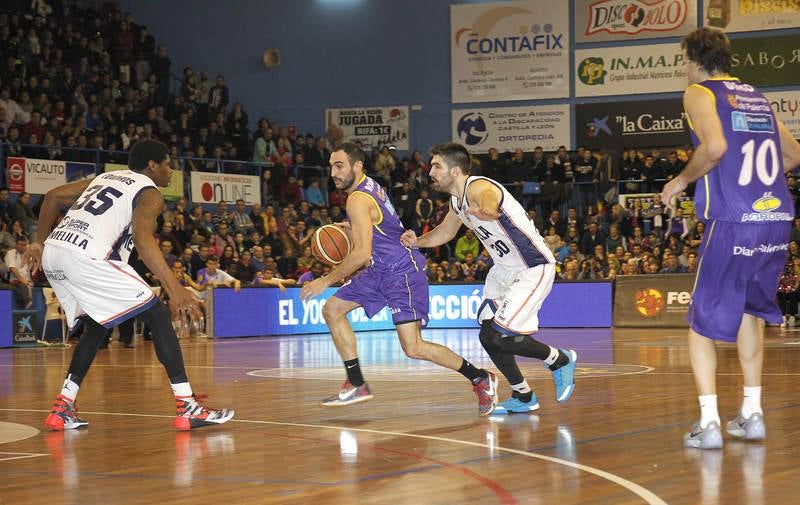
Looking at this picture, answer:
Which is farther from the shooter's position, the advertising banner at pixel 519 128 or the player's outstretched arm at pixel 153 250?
the advertising banner at pixel 519 128

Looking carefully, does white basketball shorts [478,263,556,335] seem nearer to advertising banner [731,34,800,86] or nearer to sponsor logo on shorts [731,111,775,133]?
sponsor logo on shorts [731,111,775,133]

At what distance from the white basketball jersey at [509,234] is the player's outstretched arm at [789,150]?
1802 mm

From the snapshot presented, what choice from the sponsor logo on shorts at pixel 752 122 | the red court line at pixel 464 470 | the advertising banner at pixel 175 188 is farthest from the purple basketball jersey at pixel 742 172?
the advertising banner at pixel 175 188

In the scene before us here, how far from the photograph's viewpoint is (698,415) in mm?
7504

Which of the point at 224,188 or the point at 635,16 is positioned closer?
the point at 224,188

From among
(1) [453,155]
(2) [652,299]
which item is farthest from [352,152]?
(2) [652,299]

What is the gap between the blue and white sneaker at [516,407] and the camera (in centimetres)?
784

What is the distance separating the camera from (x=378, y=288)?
329 inches

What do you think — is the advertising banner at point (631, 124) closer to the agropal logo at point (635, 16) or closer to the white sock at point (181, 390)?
the agropal logo at point (635, 16)

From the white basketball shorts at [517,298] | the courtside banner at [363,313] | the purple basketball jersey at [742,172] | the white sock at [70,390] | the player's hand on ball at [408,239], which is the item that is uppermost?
the purple basketball jersey at [742,172]

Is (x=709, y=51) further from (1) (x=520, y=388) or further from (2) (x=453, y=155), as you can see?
(1) (x=520, y=388)

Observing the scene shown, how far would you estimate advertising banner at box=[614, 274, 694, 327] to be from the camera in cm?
2125

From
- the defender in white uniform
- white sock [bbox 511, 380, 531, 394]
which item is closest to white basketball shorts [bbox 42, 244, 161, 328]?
the defender in white uniform

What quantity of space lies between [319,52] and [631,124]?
9.18 meters
